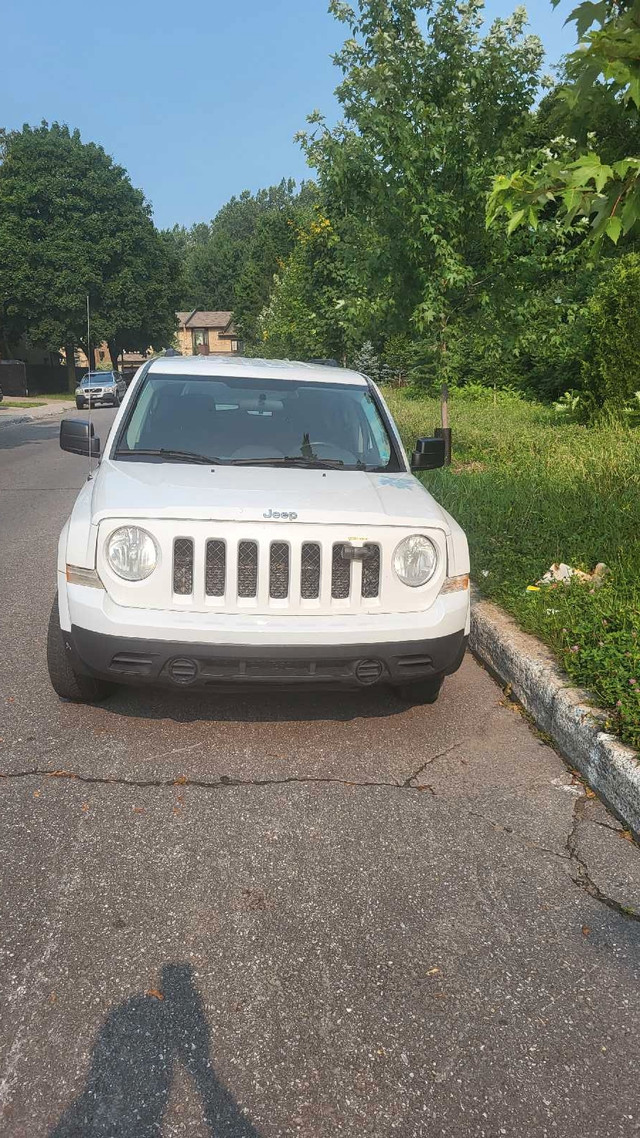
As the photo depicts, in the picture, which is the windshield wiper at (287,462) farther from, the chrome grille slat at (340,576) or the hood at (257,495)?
the chrome grille slat at (340,576)

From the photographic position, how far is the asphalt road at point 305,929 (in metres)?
2.09

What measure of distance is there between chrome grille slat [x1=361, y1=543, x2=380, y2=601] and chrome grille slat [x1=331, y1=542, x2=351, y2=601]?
71 millimetres

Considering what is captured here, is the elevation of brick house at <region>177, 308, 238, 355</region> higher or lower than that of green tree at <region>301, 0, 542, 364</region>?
lower

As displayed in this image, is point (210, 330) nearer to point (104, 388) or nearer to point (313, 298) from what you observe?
point (104, 388)

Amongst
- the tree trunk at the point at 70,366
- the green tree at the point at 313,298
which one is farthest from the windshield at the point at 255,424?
the tree trunk at the point at 70,366

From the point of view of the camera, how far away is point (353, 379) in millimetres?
5664

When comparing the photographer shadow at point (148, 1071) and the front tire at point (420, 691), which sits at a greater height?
the photographer shadow at point (148, 1071)

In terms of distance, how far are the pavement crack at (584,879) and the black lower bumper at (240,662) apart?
3.07 ft

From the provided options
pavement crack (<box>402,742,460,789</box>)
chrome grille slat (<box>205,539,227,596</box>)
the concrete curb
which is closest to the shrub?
the concrete curb

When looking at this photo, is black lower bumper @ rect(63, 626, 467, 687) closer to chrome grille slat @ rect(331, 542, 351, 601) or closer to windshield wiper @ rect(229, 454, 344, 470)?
chrome grille slat @ rect(331, 542, 351, 601)

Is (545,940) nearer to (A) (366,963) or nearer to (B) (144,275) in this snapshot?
(A) (366,963)

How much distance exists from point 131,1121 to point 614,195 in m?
3.23

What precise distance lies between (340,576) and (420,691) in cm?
91

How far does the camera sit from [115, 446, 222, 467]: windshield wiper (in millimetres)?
4656
